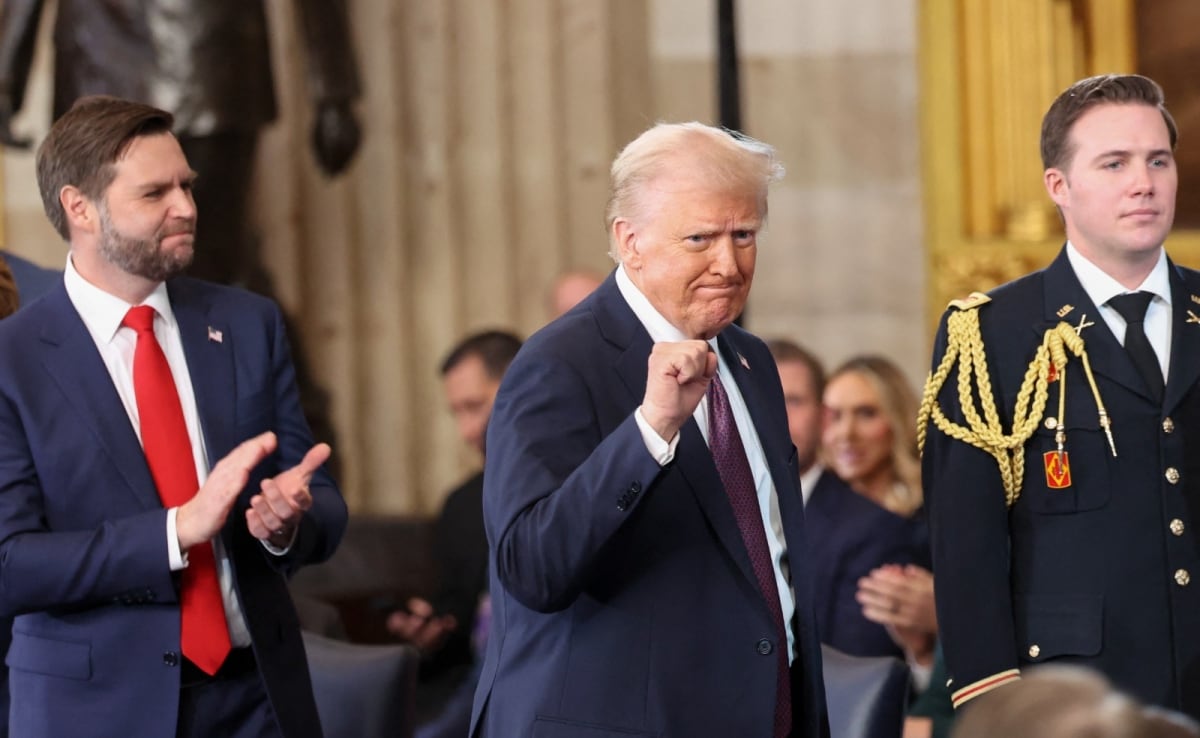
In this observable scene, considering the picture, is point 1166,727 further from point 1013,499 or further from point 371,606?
point 371,606

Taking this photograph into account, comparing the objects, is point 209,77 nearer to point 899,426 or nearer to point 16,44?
point 16,44

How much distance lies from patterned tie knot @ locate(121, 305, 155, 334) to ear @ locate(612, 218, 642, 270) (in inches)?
38.1

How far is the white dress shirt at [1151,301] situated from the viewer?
10.4 ft

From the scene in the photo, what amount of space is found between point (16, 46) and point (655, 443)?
4992 mm

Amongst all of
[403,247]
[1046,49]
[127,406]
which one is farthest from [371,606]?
[127,406]

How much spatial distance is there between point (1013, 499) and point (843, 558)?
1507 millimetres

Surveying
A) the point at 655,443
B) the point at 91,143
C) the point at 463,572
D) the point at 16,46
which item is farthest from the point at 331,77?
the point at 655,443

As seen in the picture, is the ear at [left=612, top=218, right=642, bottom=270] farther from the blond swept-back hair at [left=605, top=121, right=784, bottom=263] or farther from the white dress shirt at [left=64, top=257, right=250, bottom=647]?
the white dress shirt at [left=64, top=257, right=250, bottom=647]

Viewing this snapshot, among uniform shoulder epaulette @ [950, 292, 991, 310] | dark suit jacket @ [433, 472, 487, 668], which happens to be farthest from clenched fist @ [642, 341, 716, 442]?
dark suit jacket @ [433, 472, 487, 668]

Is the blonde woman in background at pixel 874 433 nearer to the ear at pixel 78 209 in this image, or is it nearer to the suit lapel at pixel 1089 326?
the suit lapel at pixel 1089 326

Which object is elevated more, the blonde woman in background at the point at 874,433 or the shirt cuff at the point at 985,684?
the blonde woman in background at the point at 874,433

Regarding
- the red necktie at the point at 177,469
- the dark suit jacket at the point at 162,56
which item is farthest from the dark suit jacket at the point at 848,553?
the dark suit jacket at the point at 162,56

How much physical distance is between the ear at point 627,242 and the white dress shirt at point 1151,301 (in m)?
0.83

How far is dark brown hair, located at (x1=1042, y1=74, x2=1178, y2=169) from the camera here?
310cm
